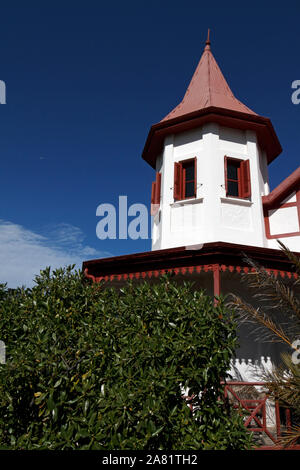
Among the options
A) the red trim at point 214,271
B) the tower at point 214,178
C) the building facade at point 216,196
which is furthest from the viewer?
the tower at point 214,178

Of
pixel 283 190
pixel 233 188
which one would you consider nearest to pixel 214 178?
pixel 233 188

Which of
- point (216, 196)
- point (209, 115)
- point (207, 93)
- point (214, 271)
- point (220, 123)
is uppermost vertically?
point (207, 93)

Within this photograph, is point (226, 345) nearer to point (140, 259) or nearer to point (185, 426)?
point (185, 426)

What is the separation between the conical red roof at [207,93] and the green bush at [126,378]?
8.38 m

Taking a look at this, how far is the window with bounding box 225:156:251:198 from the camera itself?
998 cm

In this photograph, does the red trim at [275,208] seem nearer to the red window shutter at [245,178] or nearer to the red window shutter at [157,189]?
the red window shutter at [245,178]

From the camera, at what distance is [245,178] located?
10047 millimetres

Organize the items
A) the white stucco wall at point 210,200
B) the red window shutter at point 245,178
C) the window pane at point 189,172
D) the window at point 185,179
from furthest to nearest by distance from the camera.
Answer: the window pane at point 189,172 → the window at point 185,179 → the red window shutter at point 245,178 → the white stucco wall at point 210,200

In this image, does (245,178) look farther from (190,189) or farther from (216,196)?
(190,189)

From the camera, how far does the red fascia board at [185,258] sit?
709cm

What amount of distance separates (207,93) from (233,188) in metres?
3.95

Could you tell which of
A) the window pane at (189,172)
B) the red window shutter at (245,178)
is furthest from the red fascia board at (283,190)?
the window pane at (189,172)

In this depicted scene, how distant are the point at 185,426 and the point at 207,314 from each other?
48.5 inches

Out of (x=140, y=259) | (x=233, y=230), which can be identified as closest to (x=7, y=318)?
(x=140, y=259)
